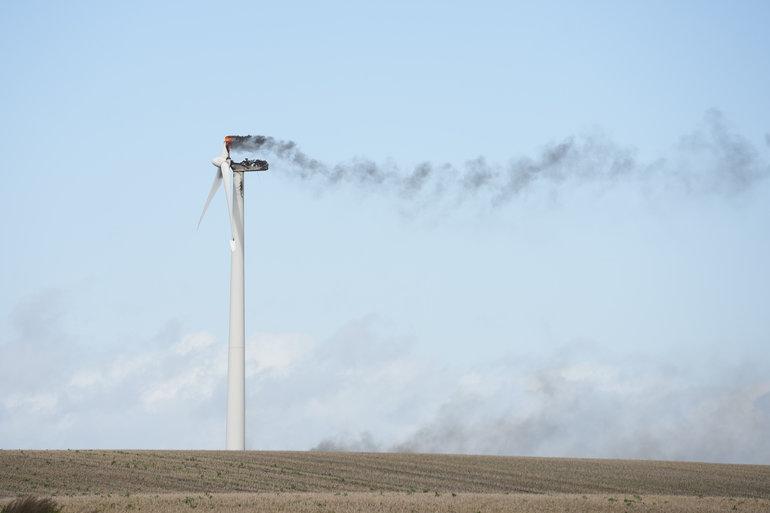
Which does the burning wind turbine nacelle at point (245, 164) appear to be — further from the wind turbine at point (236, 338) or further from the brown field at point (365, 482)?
the brown field at point (365, 482)

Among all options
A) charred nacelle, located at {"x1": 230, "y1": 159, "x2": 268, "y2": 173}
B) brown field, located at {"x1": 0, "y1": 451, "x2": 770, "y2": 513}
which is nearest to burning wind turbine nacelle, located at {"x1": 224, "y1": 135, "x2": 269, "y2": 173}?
charred nacelle, located at {"x1": 230, "y1": 159, "x2": 268, "y2": 173}

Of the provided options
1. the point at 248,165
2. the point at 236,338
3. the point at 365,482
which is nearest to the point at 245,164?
the point at 248,165

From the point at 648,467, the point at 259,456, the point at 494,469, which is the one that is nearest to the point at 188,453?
the point at 259,456

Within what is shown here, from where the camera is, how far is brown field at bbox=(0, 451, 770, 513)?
6588 cm

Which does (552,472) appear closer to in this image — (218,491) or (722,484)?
(722,484)

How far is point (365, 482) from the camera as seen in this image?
8425 cm

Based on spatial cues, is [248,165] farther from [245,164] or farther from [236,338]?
[236,338]

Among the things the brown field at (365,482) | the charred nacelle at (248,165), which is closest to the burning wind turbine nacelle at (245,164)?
the charred nacelle at (248,165)

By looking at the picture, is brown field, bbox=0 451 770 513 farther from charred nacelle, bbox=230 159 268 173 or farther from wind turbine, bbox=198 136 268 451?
charred nacelle, bbox=230 159 268 173

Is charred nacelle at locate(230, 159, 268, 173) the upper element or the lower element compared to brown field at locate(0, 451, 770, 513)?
upper

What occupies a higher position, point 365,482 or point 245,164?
point 245,164

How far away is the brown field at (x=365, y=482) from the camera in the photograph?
6588cm

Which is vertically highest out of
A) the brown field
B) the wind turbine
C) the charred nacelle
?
the charred nacelle

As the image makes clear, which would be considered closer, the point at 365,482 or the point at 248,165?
the point at 365,482
